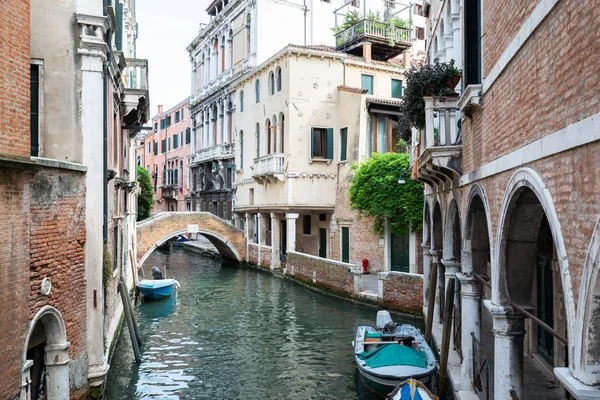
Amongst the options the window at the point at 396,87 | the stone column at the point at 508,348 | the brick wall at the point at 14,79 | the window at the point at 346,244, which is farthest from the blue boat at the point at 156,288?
the stone column at the point at 508,348

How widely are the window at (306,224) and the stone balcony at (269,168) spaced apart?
2250mm

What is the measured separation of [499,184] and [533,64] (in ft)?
4.46

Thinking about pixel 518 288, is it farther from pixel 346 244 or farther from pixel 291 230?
pixel 291 230

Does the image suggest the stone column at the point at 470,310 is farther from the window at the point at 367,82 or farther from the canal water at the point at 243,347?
the window at the point at 367,82

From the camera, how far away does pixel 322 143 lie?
20.6 meters

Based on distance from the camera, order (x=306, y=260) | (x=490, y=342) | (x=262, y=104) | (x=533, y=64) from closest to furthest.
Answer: (x=533, y=64), (x=490, y=342), (x=306, y=260), (x=262, y=104)

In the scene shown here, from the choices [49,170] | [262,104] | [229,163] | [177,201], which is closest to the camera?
[49,170]

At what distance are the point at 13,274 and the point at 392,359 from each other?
5625 mm

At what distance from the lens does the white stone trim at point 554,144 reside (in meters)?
2.62

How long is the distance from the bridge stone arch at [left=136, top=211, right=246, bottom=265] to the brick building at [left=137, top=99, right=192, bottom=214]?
38.8ft

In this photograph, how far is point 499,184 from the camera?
4.78m

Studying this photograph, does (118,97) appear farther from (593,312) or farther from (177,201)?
(177,201)

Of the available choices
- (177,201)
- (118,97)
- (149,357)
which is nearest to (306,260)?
(149,357)

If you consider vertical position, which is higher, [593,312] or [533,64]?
[533,64]
